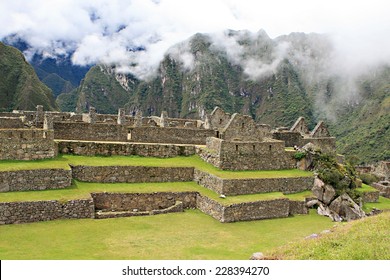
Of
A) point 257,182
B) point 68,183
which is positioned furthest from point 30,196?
point 257,182

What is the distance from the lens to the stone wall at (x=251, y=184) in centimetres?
1667

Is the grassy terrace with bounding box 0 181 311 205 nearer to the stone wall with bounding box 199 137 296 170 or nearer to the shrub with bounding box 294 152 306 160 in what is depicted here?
the stone wall with bounding box 199 137 296 170

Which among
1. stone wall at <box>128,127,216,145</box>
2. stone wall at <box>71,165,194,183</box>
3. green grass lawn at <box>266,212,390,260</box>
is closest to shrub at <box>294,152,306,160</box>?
stone wall at <box>128,127,216,145</box>

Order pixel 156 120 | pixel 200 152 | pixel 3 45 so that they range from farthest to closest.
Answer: pixel 3 45
pixel 156 120
pixel 200 152

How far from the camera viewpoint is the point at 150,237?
12547 millimetres

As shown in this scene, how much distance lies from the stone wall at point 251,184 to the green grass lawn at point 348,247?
6.63 m

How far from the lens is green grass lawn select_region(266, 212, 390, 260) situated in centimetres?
816

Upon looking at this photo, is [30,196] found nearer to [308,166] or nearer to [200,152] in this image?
[200,152]

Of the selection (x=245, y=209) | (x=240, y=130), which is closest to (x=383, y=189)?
(x=240, y=130)

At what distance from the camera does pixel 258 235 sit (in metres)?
14.0

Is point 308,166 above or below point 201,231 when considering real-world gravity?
above

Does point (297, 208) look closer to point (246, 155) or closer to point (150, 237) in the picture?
point (246, 155)

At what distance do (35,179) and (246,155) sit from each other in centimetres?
891

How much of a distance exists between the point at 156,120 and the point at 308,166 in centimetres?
1188
